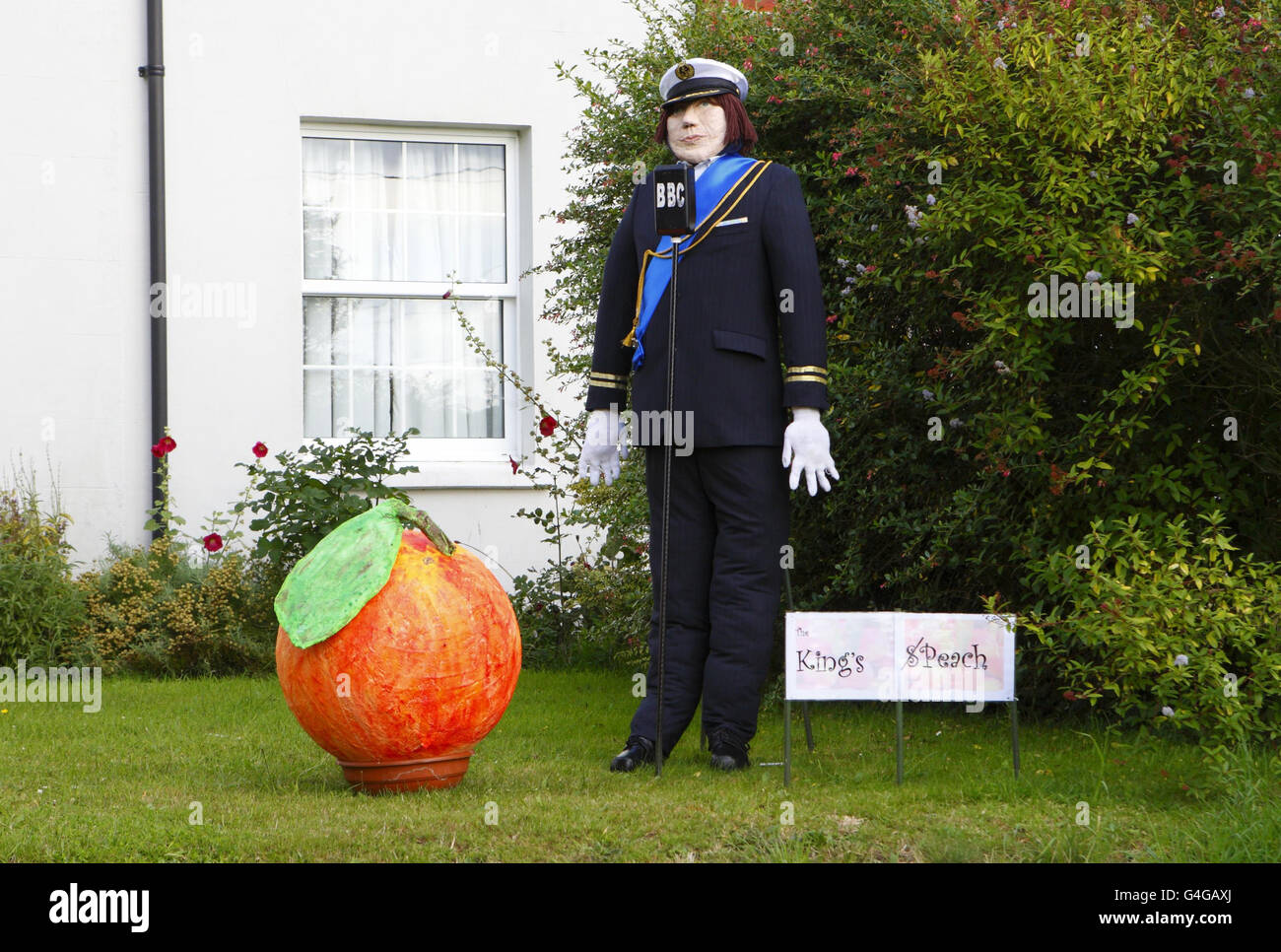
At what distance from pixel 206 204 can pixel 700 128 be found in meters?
4.44

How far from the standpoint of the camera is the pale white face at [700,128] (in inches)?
191

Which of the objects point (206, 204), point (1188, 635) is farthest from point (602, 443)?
point (206, 204)

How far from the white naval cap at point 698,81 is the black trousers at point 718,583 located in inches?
44.8

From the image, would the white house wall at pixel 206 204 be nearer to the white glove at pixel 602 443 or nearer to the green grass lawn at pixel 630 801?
the green grass lawn at pixel 630 801

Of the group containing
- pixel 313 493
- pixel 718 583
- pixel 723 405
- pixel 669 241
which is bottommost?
pixel 718 583

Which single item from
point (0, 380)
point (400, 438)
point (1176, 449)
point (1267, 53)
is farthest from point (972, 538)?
point (0, 380)

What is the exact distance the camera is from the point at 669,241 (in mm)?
4832

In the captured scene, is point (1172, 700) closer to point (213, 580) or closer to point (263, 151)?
point (213, 580)

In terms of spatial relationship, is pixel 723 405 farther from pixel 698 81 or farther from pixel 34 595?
pixel 34 595

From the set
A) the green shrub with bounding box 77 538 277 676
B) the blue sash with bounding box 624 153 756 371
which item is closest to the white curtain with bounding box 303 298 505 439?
the green shrub with bounding box 77 538 277 676

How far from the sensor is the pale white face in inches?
191

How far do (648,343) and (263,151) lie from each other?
14.6 feet

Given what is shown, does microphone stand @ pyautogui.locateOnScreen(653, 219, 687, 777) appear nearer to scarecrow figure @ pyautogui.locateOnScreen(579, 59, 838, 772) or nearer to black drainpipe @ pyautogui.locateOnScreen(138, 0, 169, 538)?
scarecrow figure @ pyautogui.locateOnScreen(579, 59, 838, 772)

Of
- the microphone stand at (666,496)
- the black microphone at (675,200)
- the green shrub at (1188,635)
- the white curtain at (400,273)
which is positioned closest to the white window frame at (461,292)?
the white curtain at (400,273)
